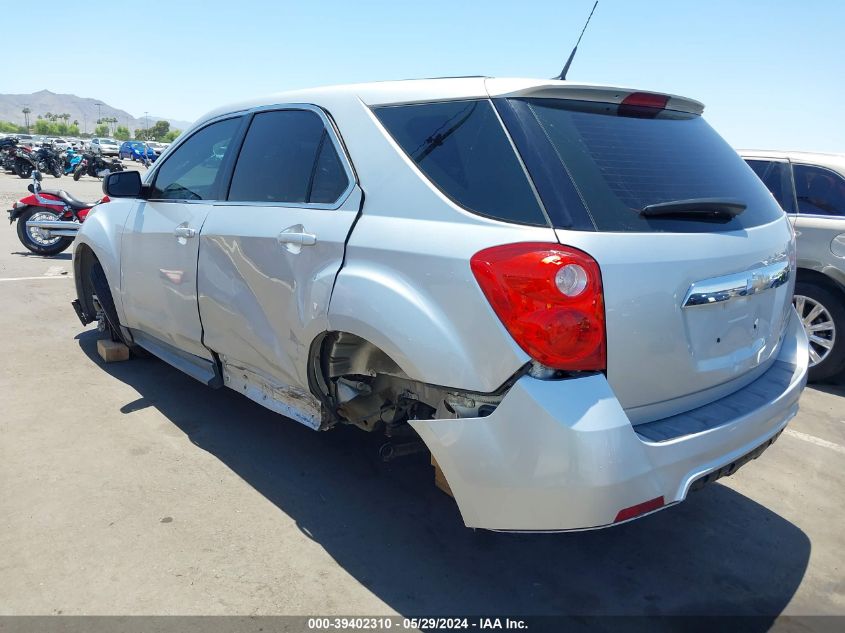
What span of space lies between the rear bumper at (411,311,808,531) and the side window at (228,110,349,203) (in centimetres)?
122

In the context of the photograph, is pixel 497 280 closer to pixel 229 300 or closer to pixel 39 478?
pixel 229 300

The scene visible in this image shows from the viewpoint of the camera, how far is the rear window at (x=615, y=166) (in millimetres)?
2121

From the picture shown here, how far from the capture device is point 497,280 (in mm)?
2039

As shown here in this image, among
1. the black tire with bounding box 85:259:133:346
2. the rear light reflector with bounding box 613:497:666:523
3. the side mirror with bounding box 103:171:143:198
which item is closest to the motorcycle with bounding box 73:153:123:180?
the black tire with bounding box 85:259:133:346

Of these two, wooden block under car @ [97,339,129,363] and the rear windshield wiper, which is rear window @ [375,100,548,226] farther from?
wooden block under car @ [97,339,129,363]

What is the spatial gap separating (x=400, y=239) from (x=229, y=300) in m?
1.27

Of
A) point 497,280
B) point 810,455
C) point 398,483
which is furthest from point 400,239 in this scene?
point 810,455

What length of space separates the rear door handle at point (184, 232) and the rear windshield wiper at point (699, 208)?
2.38 m

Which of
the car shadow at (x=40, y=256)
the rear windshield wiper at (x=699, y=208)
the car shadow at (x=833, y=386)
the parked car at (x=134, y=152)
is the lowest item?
the parked car at (x=134, y=152)

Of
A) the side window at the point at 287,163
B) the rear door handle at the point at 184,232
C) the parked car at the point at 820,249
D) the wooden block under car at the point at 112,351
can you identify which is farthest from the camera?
the parked car at the point at 820,249

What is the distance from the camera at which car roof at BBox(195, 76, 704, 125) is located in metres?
2.31

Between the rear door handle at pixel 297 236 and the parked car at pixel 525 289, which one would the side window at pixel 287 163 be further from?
the rear door handle at pixel 297 236

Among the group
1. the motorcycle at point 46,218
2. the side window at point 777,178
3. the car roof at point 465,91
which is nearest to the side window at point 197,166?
the car roof at point 465,91

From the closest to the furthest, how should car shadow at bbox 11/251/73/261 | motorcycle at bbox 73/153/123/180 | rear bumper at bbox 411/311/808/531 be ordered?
rear bumper at bbox 411/311/808/531, car shadow at bbox 11/251/73/261, motorcycle at bbox 73/153/123/180
